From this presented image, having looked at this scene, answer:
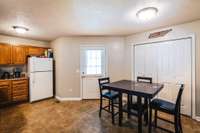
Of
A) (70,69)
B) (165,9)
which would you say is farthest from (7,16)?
(165,9)

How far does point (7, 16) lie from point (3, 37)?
2044mm

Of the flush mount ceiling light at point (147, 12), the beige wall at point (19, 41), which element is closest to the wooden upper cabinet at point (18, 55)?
the beige wall at point (19, 41)

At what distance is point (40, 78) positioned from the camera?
172 inches

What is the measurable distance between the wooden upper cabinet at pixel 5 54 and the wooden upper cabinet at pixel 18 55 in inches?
4.9

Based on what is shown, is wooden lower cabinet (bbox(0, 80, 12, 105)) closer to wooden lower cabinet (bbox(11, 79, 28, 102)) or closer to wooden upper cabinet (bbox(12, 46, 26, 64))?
wooden lower cabinet (bbox(11, 79, 28, 102))

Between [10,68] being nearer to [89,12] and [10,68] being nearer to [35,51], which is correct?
[35,51]

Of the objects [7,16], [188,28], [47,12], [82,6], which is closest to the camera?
[82,6]

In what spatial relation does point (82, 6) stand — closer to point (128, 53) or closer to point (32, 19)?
point (32, 19)

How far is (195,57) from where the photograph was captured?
9.50 feet

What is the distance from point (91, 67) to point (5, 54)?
2.84m

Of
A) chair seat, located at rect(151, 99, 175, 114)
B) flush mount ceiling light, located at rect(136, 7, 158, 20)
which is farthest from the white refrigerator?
chair seat, located at rect(151, 99, 175, 114)

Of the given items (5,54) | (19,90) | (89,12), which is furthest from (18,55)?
(89,12)

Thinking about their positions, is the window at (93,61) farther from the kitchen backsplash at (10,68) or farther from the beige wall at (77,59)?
the kitchen backsplash at (10,68)

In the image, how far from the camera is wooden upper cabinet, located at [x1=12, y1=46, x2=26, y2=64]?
4.10 meters
